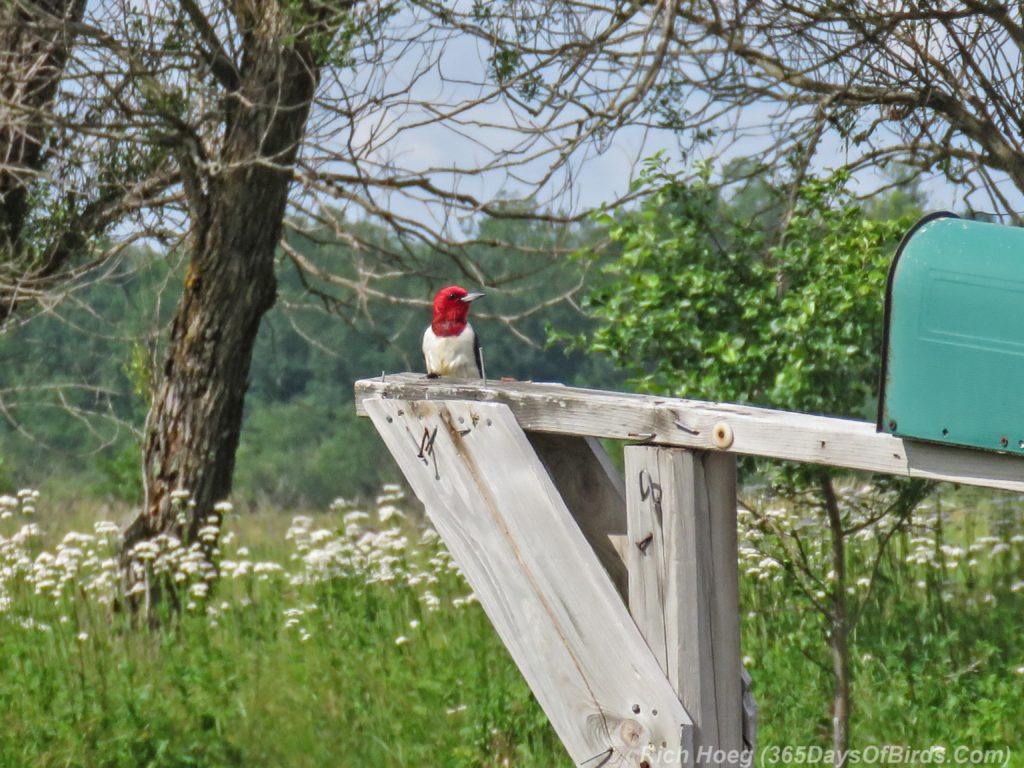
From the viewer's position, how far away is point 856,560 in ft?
23.0

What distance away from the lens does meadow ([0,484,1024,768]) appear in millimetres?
5496

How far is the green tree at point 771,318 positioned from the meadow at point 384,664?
0.35m

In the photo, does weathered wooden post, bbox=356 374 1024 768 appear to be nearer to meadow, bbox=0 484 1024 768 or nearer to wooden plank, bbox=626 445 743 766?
wooden plank, bbox=626 445 743 766

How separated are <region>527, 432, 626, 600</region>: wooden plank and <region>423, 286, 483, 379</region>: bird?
4.34ft

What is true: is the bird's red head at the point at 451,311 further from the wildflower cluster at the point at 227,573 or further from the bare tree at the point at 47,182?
the bare tree at the point at 47,182

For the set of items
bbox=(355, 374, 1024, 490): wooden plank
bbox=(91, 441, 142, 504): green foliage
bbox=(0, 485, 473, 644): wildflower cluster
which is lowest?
bbox=(91, 441, 142, 504): green foliage

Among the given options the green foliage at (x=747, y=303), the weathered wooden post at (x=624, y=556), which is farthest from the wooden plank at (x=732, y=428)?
the green foliage at (x=747, y=303)

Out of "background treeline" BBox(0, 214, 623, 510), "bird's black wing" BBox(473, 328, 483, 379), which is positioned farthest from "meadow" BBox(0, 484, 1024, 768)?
"background treeline" BBox(0, 214, 623, 510)

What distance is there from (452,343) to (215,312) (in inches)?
174

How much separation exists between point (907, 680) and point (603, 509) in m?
3.50

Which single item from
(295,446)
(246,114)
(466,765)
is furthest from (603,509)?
(295,446)

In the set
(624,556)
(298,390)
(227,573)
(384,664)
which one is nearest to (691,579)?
(624,556)

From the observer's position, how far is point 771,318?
5.29 meters

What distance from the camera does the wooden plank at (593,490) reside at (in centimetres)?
311
